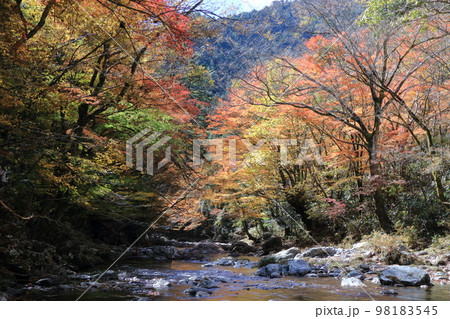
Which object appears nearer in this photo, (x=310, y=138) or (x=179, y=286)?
(x=179, y=286)

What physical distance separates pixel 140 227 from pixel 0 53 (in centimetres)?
1298

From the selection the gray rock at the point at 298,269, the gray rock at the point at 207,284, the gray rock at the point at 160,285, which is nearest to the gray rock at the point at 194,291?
the gray rock at the point at 207,284

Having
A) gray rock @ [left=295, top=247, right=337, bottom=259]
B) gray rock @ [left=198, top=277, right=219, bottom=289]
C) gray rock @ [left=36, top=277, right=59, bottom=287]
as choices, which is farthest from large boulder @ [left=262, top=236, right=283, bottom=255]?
gray rock @ [left=36, top=277, right=59, bottom=287]

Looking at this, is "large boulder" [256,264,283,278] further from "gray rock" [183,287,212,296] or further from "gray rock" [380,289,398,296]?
"gray rock" [380,289,398,296]

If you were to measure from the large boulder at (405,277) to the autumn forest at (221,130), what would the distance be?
27.6 inches

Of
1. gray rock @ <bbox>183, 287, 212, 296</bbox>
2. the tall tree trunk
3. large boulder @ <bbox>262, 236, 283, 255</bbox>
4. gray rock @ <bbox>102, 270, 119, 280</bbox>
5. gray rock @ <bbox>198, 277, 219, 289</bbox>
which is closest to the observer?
gray rock @ <bbox>183, 287, 212, 296</bbox>

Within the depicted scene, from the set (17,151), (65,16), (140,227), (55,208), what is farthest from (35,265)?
(140,227)

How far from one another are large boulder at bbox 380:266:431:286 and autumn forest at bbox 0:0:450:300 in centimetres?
70

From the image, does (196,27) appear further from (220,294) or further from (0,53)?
(220,294)

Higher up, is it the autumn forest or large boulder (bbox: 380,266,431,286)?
the autumn forest

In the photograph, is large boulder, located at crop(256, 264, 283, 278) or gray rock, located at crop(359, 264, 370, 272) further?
large boulder, located at crop(256, 264, 283, 278)

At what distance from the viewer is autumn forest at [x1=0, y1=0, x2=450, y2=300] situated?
6.24 m

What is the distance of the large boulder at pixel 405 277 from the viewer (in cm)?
606

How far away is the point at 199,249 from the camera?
648 inches
